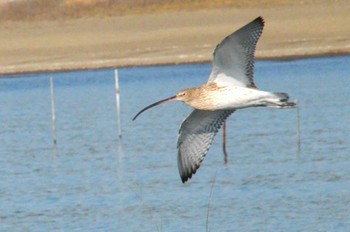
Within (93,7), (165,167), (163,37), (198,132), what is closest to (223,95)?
(198,132)

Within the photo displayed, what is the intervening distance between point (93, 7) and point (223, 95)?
39.2 meters

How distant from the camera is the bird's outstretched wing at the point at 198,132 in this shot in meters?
13.0

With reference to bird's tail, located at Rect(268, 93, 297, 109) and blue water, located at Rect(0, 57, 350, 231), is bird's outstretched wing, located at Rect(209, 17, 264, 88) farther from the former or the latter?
blue water, located at Rect(0, 57, 350, 231)

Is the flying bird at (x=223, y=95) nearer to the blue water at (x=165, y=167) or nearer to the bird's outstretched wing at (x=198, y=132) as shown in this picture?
the bird's outstretched wing at (x=198, y=132)

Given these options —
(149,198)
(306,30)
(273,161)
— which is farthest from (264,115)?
(306,30)

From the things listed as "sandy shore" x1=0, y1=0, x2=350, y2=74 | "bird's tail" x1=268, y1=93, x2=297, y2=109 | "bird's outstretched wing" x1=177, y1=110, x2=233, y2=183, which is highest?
"bird's tail" x1=268, y1=93, x2=297, y2=109

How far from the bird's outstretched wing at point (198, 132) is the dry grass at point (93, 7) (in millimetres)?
35191

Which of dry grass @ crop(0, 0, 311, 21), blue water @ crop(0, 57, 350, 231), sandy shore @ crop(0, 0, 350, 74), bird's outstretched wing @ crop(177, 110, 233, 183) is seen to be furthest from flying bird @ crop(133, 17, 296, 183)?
dry grass @ crop(0, 0, 311, 21)

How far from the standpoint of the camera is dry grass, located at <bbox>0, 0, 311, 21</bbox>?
48750mm

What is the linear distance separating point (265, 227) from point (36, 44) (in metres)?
29.7

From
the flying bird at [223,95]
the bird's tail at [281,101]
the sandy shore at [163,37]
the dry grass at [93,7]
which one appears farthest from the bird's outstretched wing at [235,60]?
the dry grass at [93,7]

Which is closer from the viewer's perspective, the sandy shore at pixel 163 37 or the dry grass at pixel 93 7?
the sandy shore at pixel 163 37

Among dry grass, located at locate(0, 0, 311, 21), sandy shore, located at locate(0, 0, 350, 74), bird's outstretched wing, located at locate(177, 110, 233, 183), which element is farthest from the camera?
dry grass, located at locate(0, 0, 311, 21)

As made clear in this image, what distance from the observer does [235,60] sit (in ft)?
40.2
